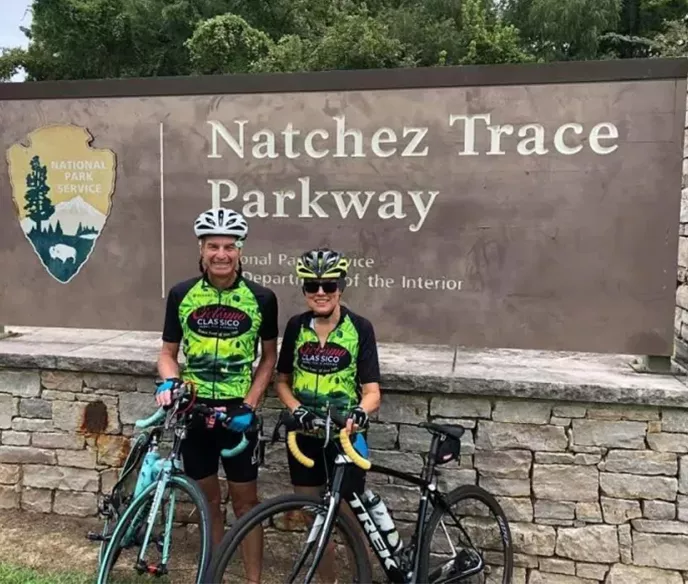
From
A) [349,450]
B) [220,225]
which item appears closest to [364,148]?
[220,225]

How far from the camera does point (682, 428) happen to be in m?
2.97

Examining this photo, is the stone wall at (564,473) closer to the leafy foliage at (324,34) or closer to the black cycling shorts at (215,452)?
the black cycling shorts at (215,452)

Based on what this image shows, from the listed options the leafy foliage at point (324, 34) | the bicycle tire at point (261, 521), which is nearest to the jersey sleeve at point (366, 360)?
the bicycle tire at point (261, 521)

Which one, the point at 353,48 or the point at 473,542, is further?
the point at 353,48

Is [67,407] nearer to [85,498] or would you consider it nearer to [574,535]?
[85,498]

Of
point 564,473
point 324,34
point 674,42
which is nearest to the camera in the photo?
point 564,473

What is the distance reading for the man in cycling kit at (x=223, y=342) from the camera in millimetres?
2645

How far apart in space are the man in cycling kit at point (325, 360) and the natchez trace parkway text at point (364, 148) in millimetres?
934

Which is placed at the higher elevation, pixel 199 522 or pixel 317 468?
pixel 317 468

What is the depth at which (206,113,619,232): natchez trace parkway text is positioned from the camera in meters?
3.22

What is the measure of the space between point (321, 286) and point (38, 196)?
2189mm

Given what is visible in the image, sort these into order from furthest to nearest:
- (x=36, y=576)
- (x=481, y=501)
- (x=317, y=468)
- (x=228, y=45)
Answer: (x=228, y=45)
(x=36, y=576)
(x=481, y=501)
(x=317, y=468)

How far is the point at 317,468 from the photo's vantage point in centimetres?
266

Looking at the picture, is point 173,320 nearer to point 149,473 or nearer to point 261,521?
point 149,473
